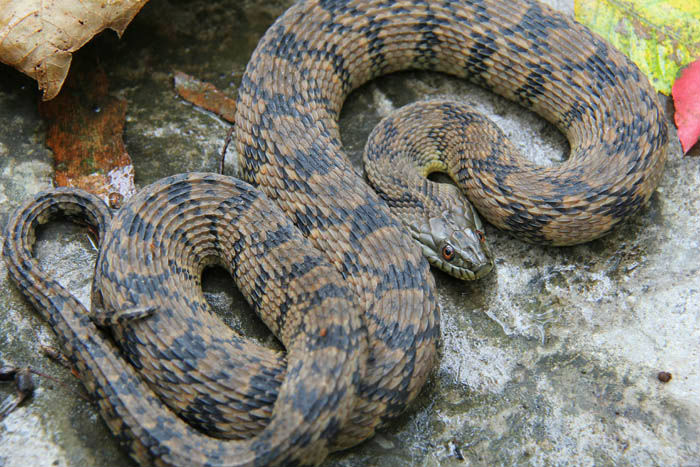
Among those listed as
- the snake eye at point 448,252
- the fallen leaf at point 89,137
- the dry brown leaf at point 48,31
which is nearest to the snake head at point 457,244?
the snake eye at point 448,252

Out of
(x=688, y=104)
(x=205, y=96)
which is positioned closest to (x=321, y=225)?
(x=205, y=96)

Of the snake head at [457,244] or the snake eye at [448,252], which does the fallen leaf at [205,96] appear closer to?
the snake head at [457,244]

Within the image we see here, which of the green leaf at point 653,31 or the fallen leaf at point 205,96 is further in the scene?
the fallen leaf at point 205,96

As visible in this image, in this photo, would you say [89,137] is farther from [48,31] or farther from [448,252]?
[448,252]

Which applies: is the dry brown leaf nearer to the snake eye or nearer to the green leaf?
the snake eye

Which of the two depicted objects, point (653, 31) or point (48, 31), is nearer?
point (48, 31)

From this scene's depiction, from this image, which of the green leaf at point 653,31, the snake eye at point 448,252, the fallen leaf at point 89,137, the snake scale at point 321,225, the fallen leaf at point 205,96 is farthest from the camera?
the fallen leaf at point 205,96
